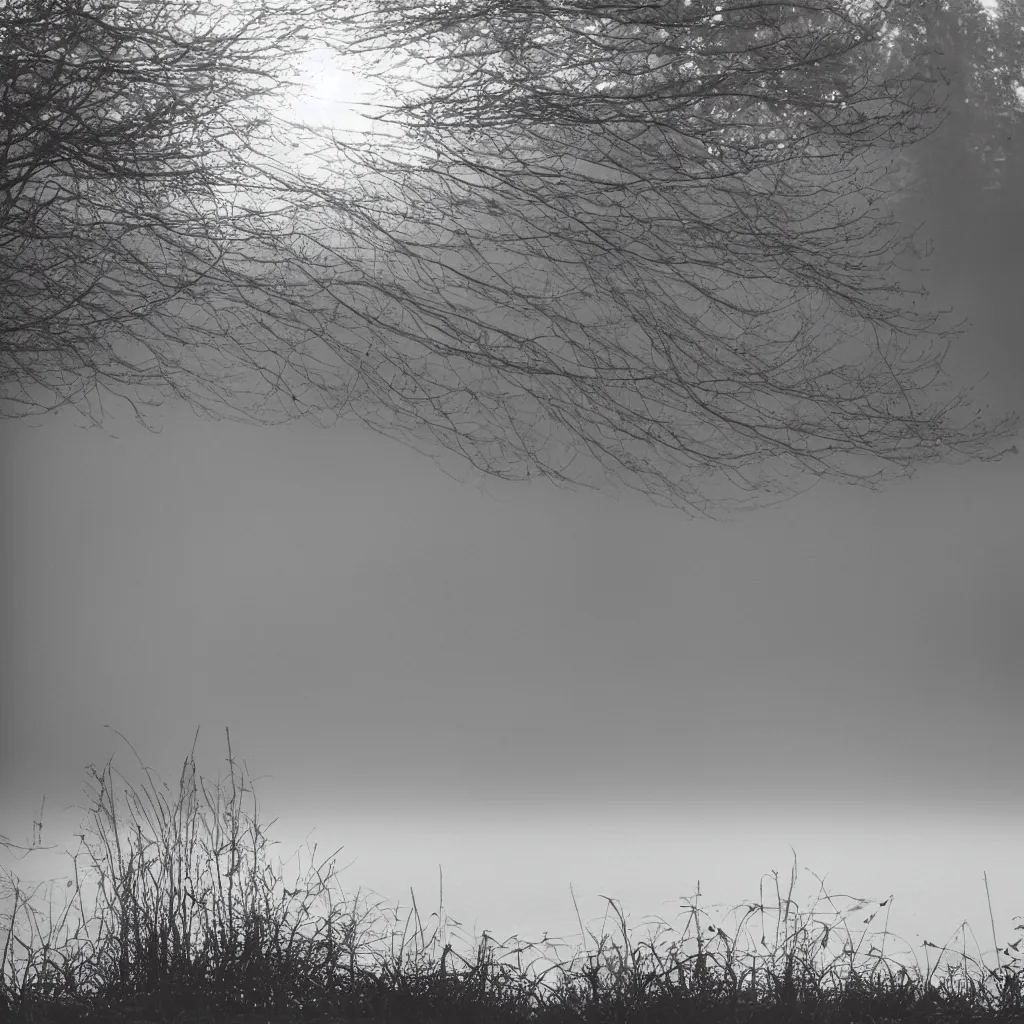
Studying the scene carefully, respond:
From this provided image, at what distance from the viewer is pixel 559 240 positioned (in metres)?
2.89

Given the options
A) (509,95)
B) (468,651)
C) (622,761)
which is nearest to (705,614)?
(622,761)

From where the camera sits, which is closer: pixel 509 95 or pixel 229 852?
pixel 229 852

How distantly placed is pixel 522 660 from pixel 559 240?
1196 millimetres

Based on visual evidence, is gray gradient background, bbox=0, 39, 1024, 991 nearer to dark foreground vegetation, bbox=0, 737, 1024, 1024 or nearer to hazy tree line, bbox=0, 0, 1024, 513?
hazy tree line, bbox=0, 0, 1024, 513

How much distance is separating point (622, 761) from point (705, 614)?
0.47 m

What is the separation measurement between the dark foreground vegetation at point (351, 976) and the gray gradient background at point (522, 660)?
0.84 feet

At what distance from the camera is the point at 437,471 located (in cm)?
284

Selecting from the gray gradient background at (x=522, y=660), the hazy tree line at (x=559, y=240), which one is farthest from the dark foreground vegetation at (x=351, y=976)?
the hazy tree line at (x=559, y=240)

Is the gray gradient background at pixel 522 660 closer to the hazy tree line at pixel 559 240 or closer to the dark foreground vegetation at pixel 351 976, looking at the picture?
the hazy tree line at pixel 559 240

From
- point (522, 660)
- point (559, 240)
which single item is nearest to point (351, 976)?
point (522, 660)

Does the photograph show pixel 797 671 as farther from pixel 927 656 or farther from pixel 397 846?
pixel 397 846

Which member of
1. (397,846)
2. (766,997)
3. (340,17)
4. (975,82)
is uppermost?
(340,17)

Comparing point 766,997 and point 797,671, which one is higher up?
point 797,671

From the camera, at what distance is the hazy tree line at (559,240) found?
279 centimetres
